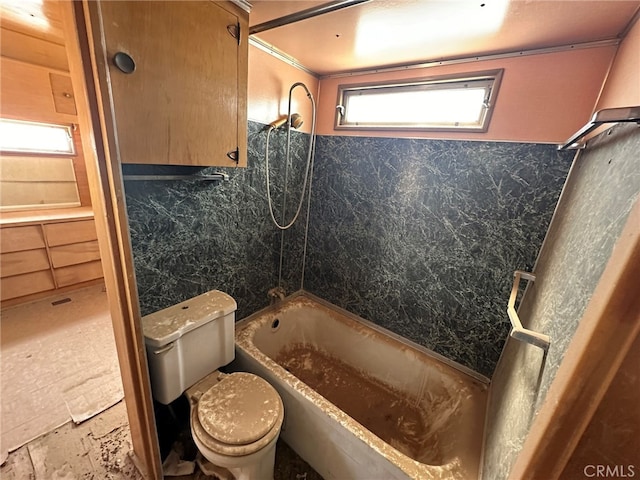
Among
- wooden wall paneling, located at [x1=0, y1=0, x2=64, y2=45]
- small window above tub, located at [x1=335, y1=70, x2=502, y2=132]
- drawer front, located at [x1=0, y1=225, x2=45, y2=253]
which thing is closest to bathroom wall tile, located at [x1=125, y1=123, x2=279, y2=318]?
small window above tub, located at [x1=335, y1=70, x2=502, y2=132]

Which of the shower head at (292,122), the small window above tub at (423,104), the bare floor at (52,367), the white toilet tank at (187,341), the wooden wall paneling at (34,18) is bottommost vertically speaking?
the bare floor at (52,367)

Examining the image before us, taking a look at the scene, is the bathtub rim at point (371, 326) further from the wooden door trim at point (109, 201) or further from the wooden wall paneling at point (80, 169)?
the wooden wall paneling at point (80, 169)

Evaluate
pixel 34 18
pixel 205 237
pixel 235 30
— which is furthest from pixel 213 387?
pixel 34 18

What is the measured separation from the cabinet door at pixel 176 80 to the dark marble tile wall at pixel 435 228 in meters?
0.97

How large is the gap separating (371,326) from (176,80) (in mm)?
1822

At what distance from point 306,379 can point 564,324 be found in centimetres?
159

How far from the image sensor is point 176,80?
0.87m

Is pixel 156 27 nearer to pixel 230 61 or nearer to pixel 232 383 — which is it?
pixel 230 61

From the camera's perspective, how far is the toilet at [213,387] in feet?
3.40

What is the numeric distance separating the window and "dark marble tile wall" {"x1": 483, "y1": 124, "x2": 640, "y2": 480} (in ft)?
12.9

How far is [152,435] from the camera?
42.9 inches

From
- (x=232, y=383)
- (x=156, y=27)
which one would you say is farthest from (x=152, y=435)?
(x=156, y=27)

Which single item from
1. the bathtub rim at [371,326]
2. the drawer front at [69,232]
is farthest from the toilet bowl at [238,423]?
the drawer front at [69,232]

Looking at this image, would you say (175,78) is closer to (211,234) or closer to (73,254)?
(211,234)
